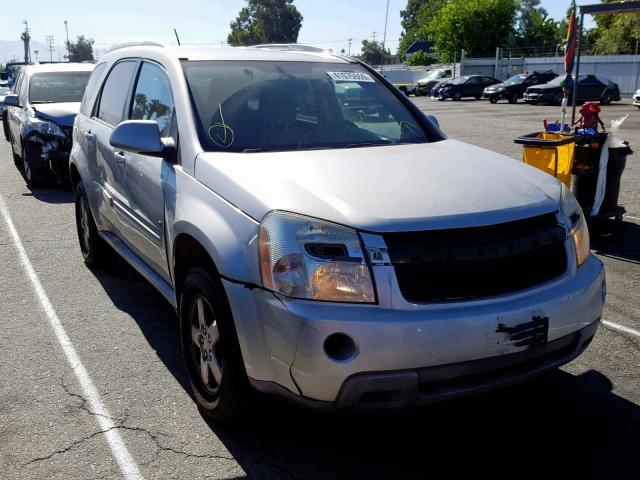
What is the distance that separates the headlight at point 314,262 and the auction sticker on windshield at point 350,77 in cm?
190

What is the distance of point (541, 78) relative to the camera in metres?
35.5

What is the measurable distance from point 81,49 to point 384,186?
14657 centimetres

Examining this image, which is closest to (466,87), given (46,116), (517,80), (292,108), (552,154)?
(517,80)

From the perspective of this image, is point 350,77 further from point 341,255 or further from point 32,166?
point 32,166

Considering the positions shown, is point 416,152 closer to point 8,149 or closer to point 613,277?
point 613,277

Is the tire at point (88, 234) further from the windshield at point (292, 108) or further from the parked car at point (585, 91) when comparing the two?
the parked car at point (585, 91)

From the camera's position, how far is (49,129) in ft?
34.2

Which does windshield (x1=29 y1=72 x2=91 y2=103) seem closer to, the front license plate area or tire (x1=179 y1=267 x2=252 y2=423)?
tire (x1=179 y1=267 x2=252 y2=423)

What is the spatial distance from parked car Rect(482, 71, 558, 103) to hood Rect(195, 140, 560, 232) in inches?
1305

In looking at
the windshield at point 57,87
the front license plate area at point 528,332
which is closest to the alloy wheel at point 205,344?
the front license plate area at point 528,332

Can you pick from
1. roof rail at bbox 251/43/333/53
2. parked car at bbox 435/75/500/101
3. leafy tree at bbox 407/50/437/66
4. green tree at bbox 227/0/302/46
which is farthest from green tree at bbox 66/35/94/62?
roof rail at bbox 251/43/333/53

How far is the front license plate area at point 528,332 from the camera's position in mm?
2824

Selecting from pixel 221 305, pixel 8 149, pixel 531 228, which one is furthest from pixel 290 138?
pixel 8 149

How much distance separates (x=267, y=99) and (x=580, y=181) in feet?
13.5
